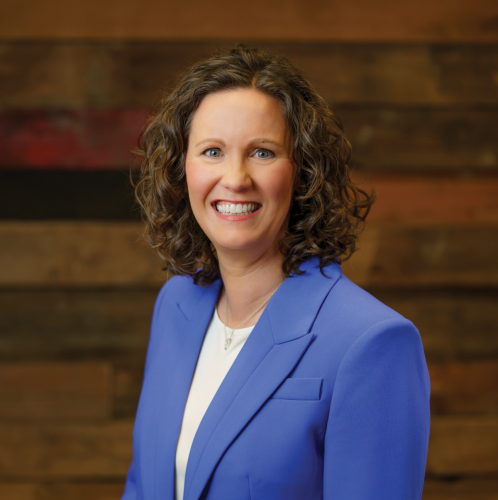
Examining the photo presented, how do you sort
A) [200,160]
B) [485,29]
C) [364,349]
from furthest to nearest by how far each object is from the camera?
[485,29] < [200,160] < [364,349]

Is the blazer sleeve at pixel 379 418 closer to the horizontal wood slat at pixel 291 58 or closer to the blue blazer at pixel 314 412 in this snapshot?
the blue blazer at pixel 314 412

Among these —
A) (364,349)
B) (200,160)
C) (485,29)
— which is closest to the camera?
(364,349)

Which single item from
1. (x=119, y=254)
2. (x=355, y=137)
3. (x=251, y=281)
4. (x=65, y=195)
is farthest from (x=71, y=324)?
(x=355, y=137)

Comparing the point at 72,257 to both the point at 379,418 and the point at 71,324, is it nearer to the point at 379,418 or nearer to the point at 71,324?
the point at 71,324

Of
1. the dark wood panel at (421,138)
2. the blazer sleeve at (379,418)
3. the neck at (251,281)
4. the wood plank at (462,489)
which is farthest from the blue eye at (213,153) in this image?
the wood plank at (462,489)

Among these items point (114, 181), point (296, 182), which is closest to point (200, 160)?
point (296, 182)

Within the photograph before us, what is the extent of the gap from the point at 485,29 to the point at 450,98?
0.34 m

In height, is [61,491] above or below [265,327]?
below

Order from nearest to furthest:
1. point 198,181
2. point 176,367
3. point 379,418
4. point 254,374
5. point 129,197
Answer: point 379,418 → point 254,374 → point 198,181 → point 176,367 → point 129,197

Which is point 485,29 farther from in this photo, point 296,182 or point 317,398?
point 317,398

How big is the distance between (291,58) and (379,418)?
71.0 inches

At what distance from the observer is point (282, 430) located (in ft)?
3.18

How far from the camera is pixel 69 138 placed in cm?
233

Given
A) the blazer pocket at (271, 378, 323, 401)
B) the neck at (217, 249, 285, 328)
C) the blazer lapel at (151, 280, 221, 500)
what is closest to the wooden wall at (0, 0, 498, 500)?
the blazer lapel at (151, 280, 221, 500)
